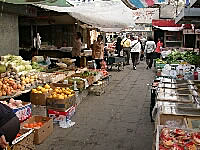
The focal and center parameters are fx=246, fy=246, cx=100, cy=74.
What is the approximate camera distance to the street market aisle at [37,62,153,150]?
496 centimetres

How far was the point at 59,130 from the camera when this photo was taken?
18.7 feet

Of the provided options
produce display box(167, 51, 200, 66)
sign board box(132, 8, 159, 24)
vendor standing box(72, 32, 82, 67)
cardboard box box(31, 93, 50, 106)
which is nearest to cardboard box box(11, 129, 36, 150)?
cardboard box box(31, 93, 50, 106)

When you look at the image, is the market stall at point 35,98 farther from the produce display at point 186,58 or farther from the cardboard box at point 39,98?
the produce display at point 186,58

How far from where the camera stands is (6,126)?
10.1 ft

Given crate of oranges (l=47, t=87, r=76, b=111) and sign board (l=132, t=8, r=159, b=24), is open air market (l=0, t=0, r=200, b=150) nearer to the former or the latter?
crate of oranges (l=47, t=87, r=76, b=111)

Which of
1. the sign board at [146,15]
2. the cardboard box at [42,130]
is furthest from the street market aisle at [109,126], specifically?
the sign board at [146,15]

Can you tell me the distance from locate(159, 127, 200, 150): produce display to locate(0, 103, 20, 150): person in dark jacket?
6.23 feet

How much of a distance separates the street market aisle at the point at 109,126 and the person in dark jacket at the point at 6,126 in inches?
66.5

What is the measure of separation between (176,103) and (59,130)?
275 centimetres

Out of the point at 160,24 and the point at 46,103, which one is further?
the point at 160,24

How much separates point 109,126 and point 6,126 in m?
3.28

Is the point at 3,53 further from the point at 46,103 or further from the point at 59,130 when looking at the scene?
the point at 59,130

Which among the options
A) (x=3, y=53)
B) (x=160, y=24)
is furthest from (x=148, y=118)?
(x=160, y=24)

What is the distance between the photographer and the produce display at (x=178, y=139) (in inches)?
118
